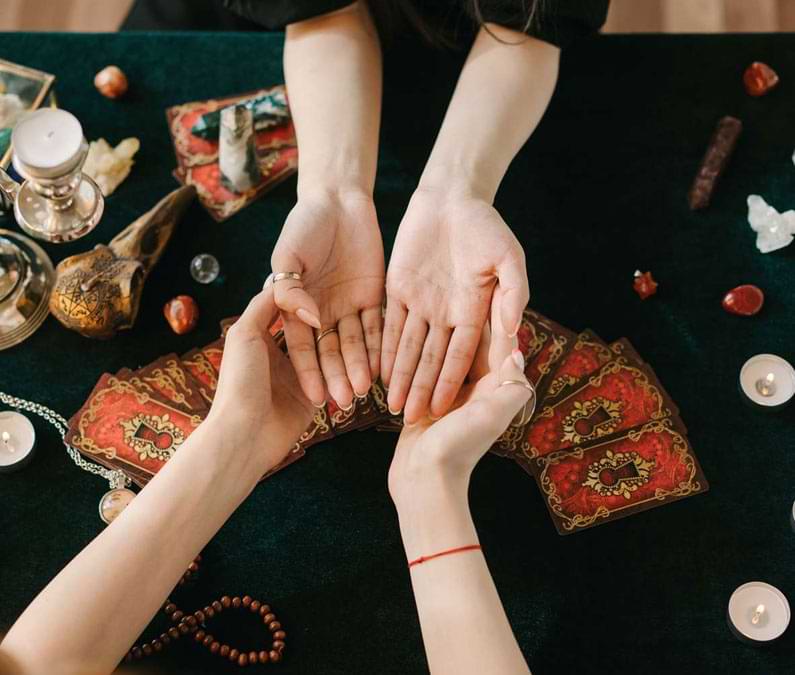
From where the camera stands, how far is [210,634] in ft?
4.57

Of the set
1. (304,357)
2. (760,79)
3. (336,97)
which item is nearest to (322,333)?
(304,357)

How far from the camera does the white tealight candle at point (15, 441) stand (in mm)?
1518

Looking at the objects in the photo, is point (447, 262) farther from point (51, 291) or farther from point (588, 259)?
point (51, 291)

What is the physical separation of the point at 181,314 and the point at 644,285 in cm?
90

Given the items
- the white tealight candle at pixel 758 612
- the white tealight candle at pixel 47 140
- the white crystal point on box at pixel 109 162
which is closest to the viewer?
the white tealight candle at pixel 47 140

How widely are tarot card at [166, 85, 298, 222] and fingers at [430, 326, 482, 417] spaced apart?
59 cm

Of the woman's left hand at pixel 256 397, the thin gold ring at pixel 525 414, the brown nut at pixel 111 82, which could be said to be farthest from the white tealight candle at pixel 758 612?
the brown nut at pixel 111 82

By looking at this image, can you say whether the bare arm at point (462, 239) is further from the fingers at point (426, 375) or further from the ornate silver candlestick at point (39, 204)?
the ornate silver candlestick at point (39, 204)

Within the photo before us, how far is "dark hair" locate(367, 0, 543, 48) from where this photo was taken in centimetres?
163

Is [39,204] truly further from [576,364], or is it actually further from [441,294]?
[576,364]

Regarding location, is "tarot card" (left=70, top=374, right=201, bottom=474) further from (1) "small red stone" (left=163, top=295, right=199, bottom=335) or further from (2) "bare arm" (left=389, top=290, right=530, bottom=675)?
(2) "bare arm" (left=389, top=290, right=530, bottom=675)

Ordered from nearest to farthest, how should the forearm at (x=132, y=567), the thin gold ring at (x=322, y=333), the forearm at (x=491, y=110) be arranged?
1. the forearm at (x=132, y=567)
2. the thin gold ring at (x=322, y=333)
3. the forearm at (x=491, y=110)

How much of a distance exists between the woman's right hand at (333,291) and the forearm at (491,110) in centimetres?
17

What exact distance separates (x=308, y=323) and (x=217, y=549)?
0.42 m
